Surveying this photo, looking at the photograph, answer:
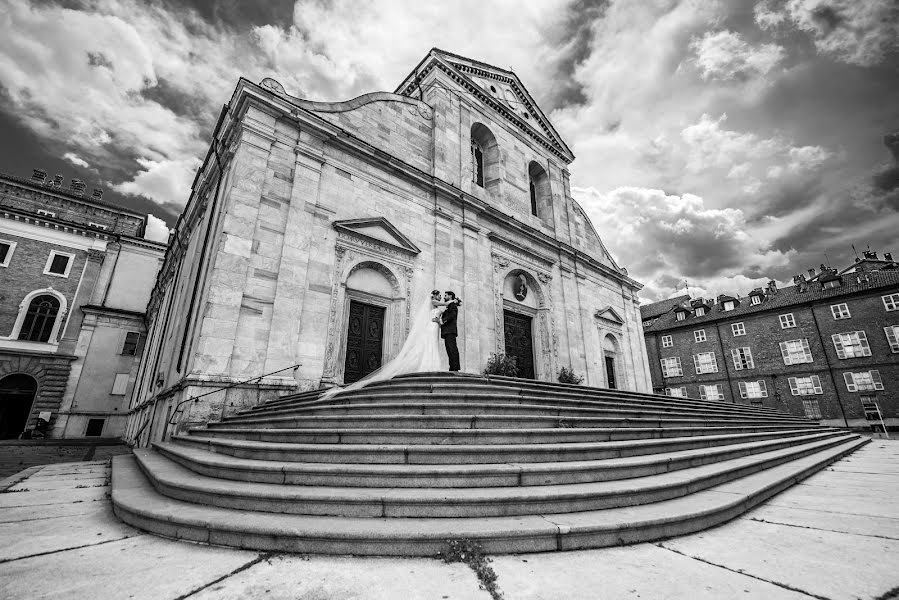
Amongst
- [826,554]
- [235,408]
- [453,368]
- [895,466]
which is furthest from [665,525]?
[235,408]

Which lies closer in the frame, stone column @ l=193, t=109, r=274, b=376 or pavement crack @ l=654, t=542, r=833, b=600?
pavement crack @ l=654, t=542, r=833, b=600

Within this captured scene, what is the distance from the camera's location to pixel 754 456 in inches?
245

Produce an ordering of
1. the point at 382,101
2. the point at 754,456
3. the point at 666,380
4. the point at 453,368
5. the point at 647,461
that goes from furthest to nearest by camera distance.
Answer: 1. the point at 666,380
2. the point at 382,101
3. the point at 453,368
4. the point at 754,456
5. the point at 647,461

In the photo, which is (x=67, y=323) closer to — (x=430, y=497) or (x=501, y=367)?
(x=501, y=367)

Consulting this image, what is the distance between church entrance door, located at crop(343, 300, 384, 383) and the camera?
10.9 metres

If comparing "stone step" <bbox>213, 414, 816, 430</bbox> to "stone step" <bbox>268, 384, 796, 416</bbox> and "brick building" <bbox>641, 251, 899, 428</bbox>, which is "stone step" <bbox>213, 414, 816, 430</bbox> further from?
"brick building" <bbox>641, 251, 899, 428</bbox>

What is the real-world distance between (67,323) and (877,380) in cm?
5348

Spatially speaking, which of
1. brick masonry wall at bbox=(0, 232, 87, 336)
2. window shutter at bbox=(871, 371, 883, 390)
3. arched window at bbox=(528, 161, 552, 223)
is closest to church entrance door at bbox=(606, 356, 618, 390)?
arched window at bbox=(528, 161, 552, 223)

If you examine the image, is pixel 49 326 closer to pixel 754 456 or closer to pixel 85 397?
pixel 85 397

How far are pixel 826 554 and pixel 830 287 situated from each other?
38721 mm

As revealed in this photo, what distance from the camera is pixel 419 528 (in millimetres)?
2873

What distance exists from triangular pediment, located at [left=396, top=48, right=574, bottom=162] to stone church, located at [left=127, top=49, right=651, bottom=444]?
10 centimetres

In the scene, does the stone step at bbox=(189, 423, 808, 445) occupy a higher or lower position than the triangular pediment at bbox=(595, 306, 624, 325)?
lower

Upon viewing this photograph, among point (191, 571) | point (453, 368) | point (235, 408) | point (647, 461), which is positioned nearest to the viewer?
point (191, 571)
